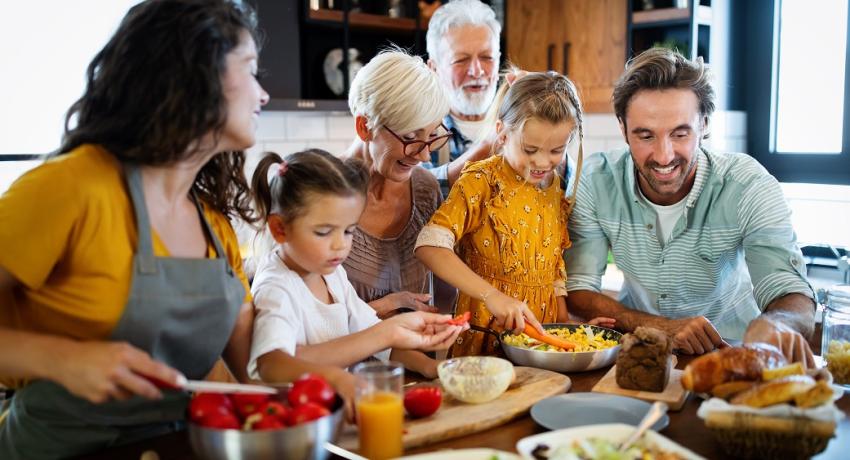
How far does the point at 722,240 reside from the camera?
2.42 m

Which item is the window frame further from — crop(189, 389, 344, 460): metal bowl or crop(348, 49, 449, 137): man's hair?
crop(189, 389, 344, 460): metal bowl

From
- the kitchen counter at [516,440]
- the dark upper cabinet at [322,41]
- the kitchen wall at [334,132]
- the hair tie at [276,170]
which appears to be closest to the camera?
the kitchen counter at [516,440]

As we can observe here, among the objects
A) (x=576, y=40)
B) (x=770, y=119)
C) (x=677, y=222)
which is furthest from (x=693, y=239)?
(x=770, y=119)

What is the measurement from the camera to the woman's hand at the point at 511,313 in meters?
2.00

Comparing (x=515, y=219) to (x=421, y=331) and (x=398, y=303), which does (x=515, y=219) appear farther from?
(x=421, y=331)

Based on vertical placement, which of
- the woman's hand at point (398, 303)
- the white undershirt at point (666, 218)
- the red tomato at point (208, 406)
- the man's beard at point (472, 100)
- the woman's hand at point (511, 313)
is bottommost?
the woman's hand at point (398, 303)

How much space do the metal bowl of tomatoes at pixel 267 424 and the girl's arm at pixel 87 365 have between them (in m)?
0.09

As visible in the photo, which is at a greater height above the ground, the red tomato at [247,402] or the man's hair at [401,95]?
the man's hair at [401,95]

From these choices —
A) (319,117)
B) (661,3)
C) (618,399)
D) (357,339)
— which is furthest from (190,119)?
(661,3)

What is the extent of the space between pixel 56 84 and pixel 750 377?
327cm

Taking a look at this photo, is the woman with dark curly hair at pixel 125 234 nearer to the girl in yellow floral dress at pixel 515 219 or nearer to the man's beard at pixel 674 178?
the girl in yellow floral dress at pixel 515 219

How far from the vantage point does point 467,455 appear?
1323mm

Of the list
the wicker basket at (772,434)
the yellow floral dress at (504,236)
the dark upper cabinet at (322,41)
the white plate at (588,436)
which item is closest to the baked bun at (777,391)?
the wicker basket at (772,434)

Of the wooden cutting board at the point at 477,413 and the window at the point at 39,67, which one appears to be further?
the window at the point at 39,67
